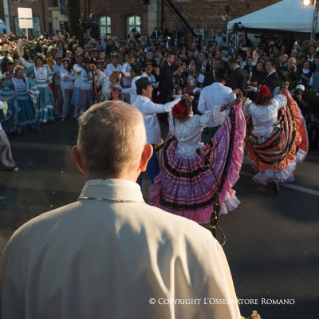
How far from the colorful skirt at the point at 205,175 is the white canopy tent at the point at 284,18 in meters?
10.8

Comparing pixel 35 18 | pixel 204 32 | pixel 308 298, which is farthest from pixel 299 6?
pixel 35 18

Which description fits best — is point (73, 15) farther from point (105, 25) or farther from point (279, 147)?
point (279, 147)

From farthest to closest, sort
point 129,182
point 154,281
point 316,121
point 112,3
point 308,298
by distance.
Answer: point 112,3
point 316,121
point 308,298
point 129,182
point 154,281

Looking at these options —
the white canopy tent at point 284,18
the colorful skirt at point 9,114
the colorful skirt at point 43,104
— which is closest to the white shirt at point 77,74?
the colorful skirt at point 43,104

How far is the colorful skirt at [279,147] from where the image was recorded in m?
5.61

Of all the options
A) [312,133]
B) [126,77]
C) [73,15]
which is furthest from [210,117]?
[73,15]

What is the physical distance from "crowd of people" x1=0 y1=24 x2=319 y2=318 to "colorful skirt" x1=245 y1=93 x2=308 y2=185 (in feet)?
0.05

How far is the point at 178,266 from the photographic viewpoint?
1.09 m

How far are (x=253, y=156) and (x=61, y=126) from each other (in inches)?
216

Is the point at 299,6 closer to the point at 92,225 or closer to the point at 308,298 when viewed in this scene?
the point at 308,298

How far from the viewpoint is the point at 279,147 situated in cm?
561

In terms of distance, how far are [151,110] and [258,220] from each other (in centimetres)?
191

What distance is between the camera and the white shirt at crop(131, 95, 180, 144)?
4804mm

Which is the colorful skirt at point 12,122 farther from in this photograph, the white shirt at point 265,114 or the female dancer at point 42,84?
the white shirt at point 265,114
